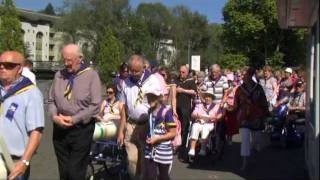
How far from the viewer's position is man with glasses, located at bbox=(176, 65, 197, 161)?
1495 cm

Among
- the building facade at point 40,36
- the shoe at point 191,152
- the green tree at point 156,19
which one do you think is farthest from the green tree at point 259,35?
the shoe at point 191,152

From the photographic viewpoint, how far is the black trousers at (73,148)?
7.99 metres

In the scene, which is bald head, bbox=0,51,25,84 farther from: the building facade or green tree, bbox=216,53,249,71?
the building facade

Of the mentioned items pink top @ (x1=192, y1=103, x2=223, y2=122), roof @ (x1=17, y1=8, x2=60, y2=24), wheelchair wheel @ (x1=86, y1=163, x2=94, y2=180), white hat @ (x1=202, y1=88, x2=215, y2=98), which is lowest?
wheelchair wheel @ (x1=86, y1=163, x2=94, y2=180)

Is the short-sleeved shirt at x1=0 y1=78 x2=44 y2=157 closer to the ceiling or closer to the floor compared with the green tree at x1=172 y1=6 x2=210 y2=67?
closer to the floor

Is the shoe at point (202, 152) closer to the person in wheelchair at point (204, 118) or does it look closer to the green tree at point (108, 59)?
the person in wheelchair at point (204, 118)

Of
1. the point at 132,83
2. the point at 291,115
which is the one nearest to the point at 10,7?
the point at 291,115

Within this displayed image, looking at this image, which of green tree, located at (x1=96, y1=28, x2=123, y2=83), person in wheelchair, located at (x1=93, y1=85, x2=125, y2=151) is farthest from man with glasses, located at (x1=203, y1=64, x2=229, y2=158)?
green tree, located at (x1=96, y1=28, x2=123, y2=83)

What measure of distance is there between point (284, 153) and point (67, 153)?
7995 millimetres

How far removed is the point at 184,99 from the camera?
15148 millimetres

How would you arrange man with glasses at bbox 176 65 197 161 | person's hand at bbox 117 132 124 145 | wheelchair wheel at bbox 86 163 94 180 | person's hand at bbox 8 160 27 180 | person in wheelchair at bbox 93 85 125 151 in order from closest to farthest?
person's hand at bbox 8 160 27 180, person's hand at bbox 117 132 124 145, person in wheelchair at bbox 93 85 125 151, wheelchair wheel at bbox 86 163 94 180, man with glasses at bbox 176 65 197 161

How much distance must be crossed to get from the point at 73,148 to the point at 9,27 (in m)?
57.2

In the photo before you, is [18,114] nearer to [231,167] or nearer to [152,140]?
[152,140]

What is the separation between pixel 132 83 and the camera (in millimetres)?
8688
